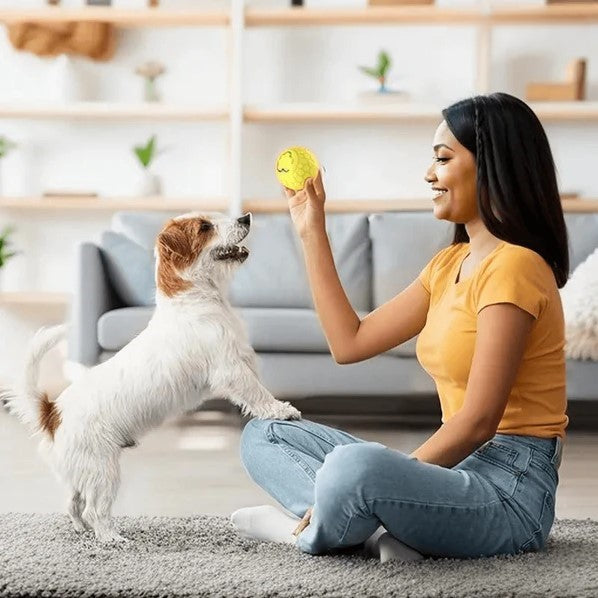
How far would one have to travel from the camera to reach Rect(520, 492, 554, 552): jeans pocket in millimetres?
1960

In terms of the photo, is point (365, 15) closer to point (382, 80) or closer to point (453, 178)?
point (382, 80)

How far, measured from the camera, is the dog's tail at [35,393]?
7.10 ft

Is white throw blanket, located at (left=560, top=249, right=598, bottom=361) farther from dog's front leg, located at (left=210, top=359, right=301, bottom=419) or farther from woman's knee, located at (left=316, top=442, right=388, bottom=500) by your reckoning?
woman's knee, located at (left=316, top=442, right=388, bottom=500)

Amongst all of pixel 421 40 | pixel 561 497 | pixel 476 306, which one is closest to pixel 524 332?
pixel 476 306

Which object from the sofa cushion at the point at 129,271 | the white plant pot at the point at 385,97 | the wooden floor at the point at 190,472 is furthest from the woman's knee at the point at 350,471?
the white plant pot at the point at 385,97

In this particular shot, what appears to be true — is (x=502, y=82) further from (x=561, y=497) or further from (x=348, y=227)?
(x=561, y=497)

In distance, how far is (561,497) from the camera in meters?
2.88

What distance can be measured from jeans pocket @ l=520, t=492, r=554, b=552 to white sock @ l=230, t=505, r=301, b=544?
0.43 m

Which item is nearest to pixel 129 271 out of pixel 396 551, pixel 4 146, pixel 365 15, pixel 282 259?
pixel 282 259

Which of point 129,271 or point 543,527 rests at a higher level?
point 129,271

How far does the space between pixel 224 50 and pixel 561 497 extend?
3.40 metres

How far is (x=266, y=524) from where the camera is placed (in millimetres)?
2160

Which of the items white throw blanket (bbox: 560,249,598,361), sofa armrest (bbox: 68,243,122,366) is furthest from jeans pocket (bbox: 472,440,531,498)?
sofa armrest (bbox: 68,243,122,366)

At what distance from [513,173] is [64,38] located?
4.07 metres
